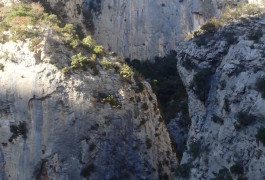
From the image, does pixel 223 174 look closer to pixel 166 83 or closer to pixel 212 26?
pixel 212 26

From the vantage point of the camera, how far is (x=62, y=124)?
24.8m

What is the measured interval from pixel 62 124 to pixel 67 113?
69 cm

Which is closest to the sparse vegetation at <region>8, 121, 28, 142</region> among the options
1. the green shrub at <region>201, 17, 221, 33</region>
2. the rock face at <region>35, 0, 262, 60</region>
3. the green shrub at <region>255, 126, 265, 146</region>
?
the green shrub at <region>201, 17, 221, 33</region>

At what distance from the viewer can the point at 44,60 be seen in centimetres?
2567

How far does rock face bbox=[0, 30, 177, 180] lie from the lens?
24.5 metres

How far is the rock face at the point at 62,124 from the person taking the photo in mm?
24484

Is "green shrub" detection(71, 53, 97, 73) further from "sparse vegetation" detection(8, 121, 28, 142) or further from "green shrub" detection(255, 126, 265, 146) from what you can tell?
"green shrub" detection(255, 126, 265, 146)

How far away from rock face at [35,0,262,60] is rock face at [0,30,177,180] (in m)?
19.5

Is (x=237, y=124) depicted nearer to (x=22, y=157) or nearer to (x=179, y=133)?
(x=22, y=157)

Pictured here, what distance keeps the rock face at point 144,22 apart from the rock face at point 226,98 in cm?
2420

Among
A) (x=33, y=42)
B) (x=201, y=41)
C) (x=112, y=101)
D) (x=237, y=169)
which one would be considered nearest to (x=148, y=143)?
(x=112, y=101)

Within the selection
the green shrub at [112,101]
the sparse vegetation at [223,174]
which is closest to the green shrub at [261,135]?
the sparse vegetation at [223,174]

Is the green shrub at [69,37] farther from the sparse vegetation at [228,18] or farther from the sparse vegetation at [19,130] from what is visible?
the sparse vegetation at [228,18]

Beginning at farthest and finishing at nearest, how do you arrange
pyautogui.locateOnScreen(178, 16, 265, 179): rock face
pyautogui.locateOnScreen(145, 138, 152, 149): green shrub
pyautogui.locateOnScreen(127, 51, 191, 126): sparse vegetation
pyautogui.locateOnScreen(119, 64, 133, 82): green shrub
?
pyautogui.locateOnScreen(127, 51, 191, 126): sparse vegetation, pyautogui.locateOnScreen(119, 64, 133, 82): green shrub, pyautogui.locateOnScreen(145, 138, 152, 149): green shrub, pyautogui.locateOnScreen(178, 16, 265, 179): rock face
